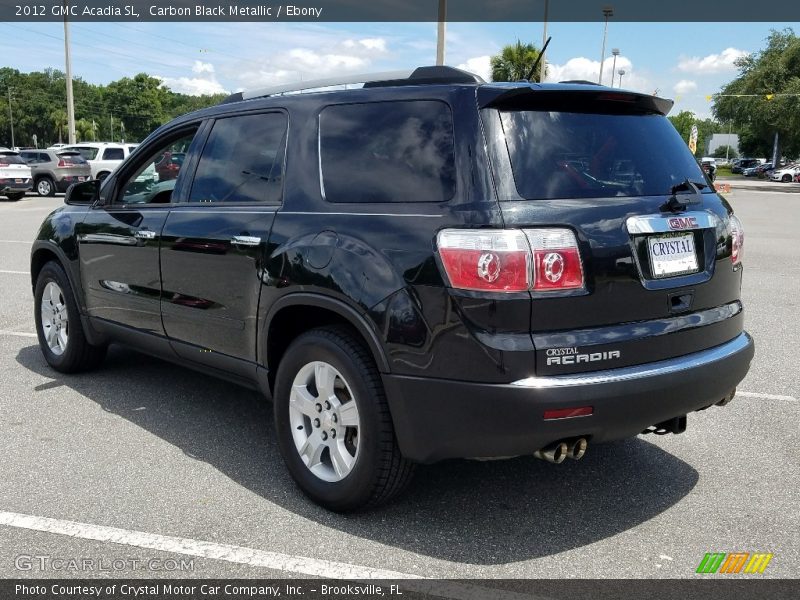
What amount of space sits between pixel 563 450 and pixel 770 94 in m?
59.7

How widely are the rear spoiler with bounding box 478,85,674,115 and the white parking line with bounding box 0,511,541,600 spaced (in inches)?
73.5

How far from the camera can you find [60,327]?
18.6 ft

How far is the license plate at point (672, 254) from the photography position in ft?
10.4

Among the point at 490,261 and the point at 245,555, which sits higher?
the point at 490,261

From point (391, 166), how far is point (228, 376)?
1582 millimetres

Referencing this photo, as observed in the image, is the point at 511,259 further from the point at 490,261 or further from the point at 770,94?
the point at 770,94

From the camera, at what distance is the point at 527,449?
2.97m

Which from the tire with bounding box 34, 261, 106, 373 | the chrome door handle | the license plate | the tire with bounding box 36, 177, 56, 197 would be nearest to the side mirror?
the tire with bounding box 34, 261, 106, 373

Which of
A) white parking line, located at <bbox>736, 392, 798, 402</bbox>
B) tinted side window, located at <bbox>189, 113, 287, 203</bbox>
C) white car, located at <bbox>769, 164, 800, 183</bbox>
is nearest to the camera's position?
tinted side window, located at <bbox>189, 113, 287, 203</bbox>

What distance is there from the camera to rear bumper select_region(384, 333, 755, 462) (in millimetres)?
2877

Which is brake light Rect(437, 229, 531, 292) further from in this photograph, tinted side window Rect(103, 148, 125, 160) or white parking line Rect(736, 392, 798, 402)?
tinted side window Rect(103, 148, 125, 160)

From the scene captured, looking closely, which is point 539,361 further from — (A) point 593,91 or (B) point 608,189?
(A) point 593,91

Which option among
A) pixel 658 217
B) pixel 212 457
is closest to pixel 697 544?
pixel 658 217

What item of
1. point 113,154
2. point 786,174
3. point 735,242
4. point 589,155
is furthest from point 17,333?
point 786,174
